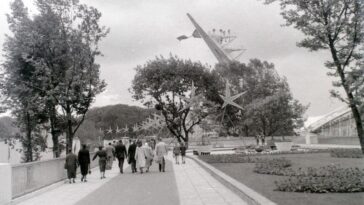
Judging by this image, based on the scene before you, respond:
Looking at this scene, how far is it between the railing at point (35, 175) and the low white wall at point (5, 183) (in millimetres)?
1084

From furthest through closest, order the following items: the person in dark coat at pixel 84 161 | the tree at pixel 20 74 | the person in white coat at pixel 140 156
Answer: the tree at pixel 20 74 < the person in white coat at pixel 140 156 < the person in dark coat at pixel 84 161

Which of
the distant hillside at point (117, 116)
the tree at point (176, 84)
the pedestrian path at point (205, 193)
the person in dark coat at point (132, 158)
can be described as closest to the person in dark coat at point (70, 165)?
the pedestrian path at point (205, 193)

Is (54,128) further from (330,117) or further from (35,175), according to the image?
(330,117)

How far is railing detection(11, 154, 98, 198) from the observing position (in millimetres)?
13820

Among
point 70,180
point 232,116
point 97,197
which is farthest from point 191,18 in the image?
point 97,197

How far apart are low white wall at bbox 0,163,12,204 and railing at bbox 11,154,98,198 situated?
1.08 meters

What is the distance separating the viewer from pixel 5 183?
12.2 metres

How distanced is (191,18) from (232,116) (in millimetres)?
22930

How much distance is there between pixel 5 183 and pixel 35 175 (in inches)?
143

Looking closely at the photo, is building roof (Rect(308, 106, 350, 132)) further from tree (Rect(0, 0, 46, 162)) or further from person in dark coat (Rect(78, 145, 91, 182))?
person in dark coat (Rect(78, 145, 91, 182))

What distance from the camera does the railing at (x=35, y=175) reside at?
45.3 feet

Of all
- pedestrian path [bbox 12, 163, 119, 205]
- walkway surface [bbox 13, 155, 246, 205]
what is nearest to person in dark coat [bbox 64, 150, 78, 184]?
pedestrian path [bbox 12, 163, 119, 205]

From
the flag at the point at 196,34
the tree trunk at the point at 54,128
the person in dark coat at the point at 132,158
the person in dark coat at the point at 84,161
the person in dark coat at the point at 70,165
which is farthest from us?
the flag at the point at 196,34

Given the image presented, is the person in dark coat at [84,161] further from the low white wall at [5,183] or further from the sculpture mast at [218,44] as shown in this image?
the sculpture mast at [218,44]
